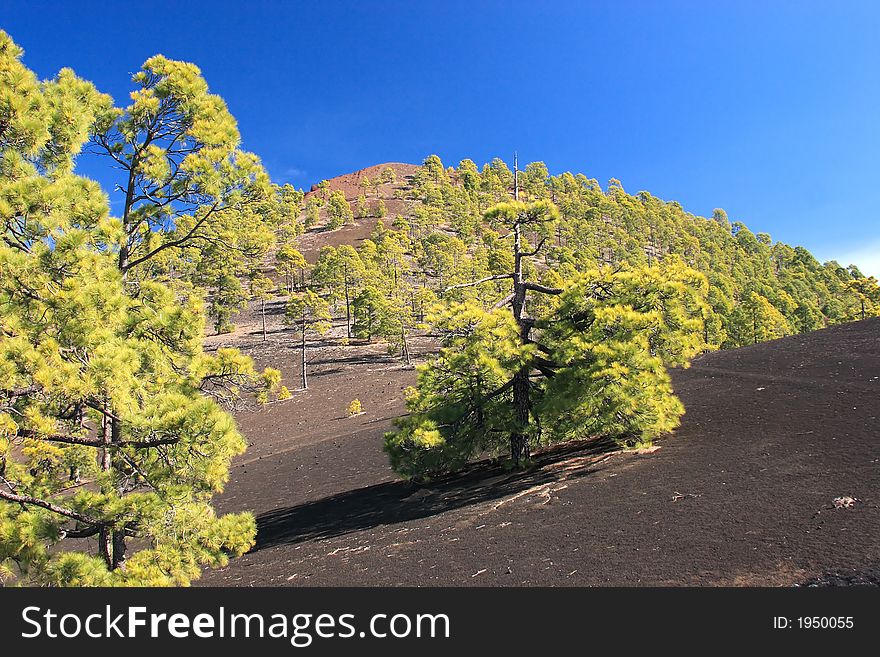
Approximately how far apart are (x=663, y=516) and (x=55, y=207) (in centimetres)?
663

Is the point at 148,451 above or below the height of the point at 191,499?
above

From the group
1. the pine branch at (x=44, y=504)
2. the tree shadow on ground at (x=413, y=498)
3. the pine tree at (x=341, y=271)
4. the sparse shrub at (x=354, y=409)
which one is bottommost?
the tree shadow on ground at (x=413, y=498)

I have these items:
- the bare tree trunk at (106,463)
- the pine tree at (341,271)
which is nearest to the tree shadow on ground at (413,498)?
the bare tree trunk at (106,463)

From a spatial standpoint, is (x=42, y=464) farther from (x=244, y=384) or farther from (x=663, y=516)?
(x=663, y=516)

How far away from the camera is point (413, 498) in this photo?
27.7 ft

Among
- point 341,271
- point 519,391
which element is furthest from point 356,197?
point 519,391

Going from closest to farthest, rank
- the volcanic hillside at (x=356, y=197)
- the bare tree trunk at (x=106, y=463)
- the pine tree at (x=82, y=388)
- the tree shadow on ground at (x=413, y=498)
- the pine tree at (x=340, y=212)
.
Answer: the pine tree at (x=82, y=388), the bare tree trunk at (x=106, y=463), the tree shadow on ground at (x=413, y=498), the volcanic hillside at (x=356, y=197), the pine tree at (x=340, y=212)

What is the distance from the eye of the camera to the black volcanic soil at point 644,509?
4.16 m

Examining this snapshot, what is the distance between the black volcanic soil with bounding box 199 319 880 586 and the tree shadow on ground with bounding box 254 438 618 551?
0.05 meters

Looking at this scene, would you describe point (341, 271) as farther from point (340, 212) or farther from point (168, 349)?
point (340, 212)

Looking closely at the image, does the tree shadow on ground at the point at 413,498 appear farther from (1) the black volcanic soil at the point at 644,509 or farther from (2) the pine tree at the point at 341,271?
(2) the pine tree at the point at 341,271

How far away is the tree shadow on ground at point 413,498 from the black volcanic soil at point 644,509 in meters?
0.05

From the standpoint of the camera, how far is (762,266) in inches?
3391
